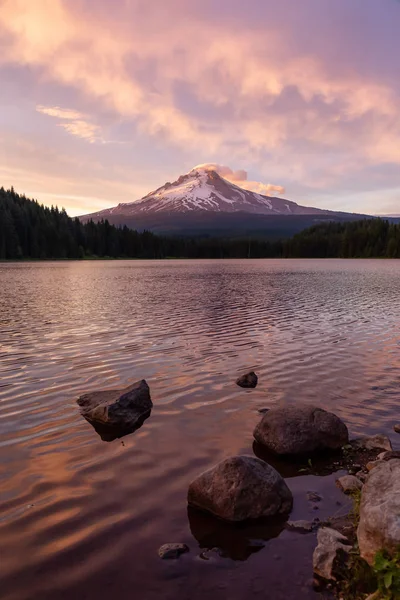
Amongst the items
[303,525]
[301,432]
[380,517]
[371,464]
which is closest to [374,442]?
[371,464]

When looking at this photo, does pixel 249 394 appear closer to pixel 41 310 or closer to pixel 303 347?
pixel 303 347

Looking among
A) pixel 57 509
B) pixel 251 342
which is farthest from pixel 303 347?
pixel 57 509

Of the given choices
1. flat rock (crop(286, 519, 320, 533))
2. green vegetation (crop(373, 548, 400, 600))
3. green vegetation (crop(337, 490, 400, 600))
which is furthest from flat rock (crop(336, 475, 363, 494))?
green vegetation (crop(373, 548, 400, 600))

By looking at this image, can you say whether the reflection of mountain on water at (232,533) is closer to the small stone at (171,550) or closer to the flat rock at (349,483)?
the small stone at (171,550)

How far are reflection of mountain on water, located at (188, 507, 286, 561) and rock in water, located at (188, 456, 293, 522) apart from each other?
126mm

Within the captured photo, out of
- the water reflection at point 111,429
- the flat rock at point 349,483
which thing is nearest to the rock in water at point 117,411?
the water reflection at point 111,429

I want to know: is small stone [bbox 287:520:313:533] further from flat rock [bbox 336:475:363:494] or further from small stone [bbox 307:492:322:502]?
flat rock [bbox 336:475:363:494]

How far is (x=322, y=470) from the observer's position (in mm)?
9664

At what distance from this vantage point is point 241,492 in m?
7.87

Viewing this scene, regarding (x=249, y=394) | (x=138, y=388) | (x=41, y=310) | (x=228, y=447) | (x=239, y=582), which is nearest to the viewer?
(x=239, y=582)

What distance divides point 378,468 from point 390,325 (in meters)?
23.0

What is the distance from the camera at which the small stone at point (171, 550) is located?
676cm

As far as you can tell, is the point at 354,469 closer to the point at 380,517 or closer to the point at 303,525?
the point at 303,525

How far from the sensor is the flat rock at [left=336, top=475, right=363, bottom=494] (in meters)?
8.55
